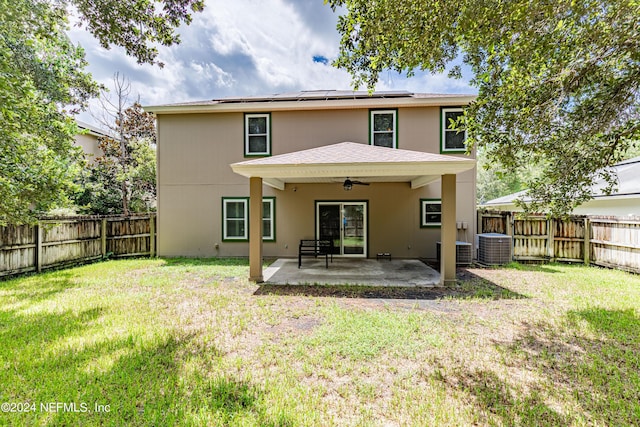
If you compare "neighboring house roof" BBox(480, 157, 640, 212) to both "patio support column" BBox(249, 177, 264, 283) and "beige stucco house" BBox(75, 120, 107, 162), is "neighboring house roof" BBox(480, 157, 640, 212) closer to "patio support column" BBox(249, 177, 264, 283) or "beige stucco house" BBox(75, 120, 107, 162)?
→ "patio support column" BBox(249, 177, 264, 283)

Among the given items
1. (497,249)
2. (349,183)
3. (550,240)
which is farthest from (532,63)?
(550,240)

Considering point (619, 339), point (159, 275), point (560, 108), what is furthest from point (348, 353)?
point (159, 275)

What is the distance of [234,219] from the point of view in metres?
10.0

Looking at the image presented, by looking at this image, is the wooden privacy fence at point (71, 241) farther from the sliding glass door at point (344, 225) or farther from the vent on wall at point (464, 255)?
the vent on wall at point (464, 255)

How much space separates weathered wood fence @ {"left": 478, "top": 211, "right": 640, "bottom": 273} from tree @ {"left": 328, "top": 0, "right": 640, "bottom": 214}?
4.39m

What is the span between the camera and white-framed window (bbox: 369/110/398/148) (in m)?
9.60

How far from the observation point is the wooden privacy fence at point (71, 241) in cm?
704

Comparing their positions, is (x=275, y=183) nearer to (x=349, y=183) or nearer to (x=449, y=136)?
(x=349, y=183)

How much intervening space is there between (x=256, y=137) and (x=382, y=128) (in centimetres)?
464

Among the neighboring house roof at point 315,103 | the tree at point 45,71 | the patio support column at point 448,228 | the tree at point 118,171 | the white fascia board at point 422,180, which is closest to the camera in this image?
the tree at point 45,71

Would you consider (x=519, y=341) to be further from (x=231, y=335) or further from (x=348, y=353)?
(x=231, y=335)

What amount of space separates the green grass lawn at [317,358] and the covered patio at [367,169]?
107 centimetres

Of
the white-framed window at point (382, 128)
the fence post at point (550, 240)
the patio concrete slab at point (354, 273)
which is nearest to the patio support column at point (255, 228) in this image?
the patio concrete slab at point (354, 273)

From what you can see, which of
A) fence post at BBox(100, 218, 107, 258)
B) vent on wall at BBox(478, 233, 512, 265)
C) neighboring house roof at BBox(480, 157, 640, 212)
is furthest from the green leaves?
vent on wall at BBox(478, 233, 512, 265)
